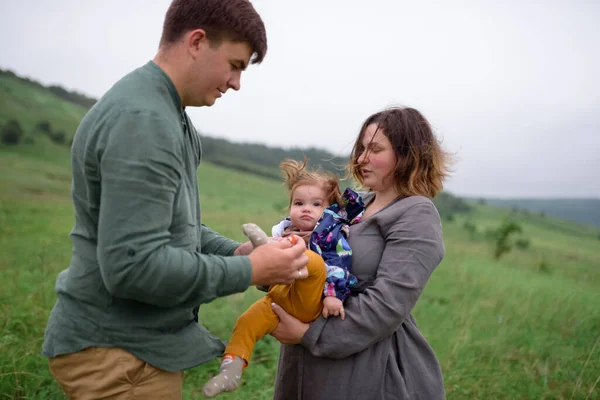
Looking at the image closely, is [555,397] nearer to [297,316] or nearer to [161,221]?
[297,316]

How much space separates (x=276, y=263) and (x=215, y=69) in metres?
0.78

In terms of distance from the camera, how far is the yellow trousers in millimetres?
2154

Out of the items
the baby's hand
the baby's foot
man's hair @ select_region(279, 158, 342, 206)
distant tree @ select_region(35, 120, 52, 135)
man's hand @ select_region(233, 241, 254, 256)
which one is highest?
man's hair @ select_region(279, 158, 342, 206)

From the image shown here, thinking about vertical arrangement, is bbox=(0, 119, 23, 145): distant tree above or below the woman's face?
below

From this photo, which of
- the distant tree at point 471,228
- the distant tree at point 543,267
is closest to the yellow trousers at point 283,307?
the distant tree at point 543,267

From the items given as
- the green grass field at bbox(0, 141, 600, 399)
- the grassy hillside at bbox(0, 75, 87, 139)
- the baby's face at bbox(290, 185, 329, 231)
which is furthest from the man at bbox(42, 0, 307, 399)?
the grassy hillside at bbox(0, 75, 87, 139)

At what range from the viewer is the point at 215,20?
171cm

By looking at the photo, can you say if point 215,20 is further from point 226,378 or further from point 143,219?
point 226,378

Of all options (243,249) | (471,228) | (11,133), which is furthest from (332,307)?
(11,133)

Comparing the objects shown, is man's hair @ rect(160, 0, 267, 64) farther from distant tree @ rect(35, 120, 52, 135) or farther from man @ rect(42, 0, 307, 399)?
distant tree @ rect(35, 120, 52, 135)

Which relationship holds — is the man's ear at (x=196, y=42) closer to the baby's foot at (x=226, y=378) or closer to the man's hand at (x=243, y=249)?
the man's hand at (x=243, y=249)

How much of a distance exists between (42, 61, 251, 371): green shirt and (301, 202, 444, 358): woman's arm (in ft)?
2.05

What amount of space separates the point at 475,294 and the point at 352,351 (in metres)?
7.38

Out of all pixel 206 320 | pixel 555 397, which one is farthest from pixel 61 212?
pixel 555 397
